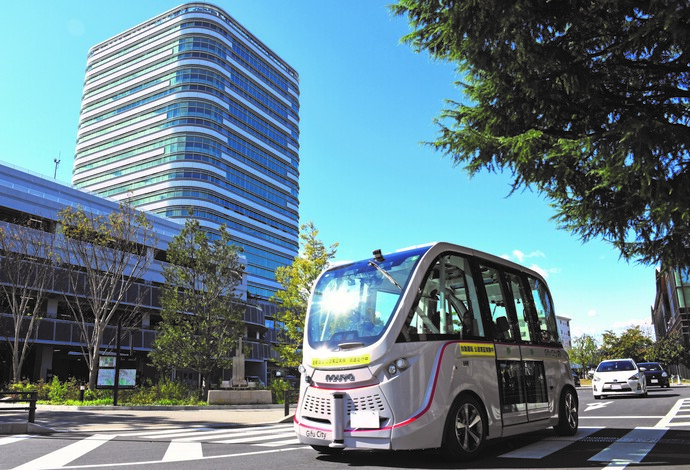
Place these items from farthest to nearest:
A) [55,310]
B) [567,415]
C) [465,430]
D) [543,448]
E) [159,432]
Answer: [55,310] → [159,432] → [567,415] → [543,448] → [465,430]

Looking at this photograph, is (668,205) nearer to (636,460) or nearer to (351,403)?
(636,460)

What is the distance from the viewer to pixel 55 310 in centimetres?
3591

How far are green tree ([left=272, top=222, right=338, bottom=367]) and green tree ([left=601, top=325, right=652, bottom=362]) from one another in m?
53.4

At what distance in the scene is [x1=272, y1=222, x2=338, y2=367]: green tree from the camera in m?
28.7

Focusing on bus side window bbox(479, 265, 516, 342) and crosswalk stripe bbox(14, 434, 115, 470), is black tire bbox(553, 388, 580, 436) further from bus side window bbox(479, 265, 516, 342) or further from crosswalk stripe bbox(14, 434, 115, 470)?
crosswalk stripe bbox(14, 434, 115, 470)

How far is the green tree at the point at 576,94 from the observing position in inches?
271

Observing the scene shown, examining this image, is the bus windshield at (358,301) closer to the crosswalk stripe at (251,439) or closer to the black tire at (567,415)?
the crosswalk stripe at (251,439)

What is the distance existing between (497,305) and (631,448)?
8.64ft

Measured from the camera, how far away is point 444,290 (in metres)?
6.98

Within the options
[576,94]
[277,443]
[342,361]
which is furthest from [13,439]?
[576,94]

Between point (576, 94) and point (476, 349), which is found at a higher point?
point (576, 94)

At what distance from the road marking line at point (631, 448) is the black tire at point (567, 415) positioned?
0.83 meters

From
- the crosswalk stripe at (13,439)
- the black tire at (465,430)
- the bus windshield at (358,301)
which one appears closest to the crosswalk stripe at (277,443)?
the bus windshield at (358,301)

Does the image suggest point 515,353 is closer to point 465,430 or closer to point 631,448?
point 465,430
